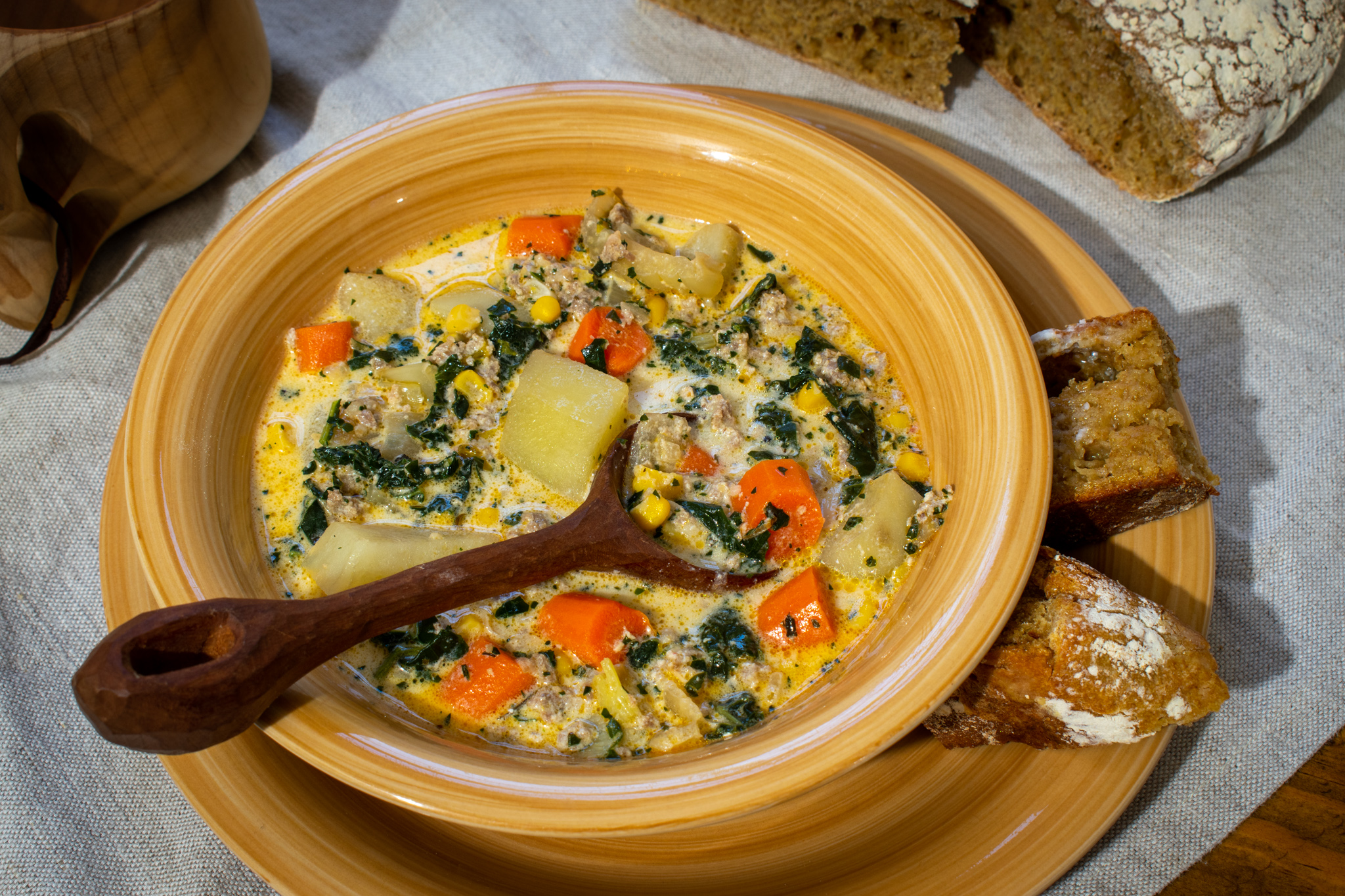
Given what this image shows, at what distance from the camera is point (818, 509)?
310 centimetres

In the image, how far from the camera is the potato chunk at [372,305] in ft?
11.5

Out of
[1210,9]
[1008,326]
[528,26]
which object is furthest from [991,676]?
[528,26]

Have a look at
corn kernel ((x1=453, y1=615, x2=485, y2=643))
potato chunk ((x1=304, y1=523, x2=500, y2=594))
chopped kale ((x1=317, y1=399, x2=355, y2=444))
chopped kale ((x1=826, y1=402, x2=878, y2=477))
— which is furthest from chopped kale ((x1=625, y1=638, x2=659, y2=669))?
chopped kale ((x1=317, y1=399, x2=355, y2=444))

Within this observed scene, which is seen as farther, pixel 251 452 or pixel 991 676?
pixel 251 452

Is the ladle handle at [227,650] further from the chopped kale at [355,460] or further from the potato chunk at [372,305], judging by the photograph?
the potato chunk at [372,305]

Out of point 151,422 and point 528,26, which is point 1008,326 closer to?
point 151,422

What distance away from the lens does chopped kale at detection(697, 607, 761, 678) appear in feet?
9.50

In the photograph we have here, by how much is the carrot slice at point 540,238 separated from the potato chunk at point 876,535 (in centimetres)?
161

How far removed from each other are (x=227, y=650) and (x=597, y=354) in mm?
1601

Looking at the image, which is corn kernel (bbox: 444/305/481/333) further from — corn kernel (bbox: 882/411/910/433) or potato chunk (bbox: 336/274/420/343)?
corn kernel (bbox: 882/411/910/433)

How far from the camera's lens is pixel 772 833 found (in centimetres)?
278

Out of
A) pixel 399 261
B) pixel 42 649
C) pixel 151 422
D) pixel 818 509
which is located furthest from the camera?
pixel 399 261

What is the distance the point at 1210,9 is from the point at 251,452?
4.27 m

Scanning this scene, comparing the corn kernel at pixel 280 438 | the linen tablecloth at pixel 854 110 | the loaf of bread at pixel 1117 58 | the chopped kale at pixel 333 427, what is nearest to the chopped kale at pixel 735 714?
the linen tablecloth at pixel 854 110
